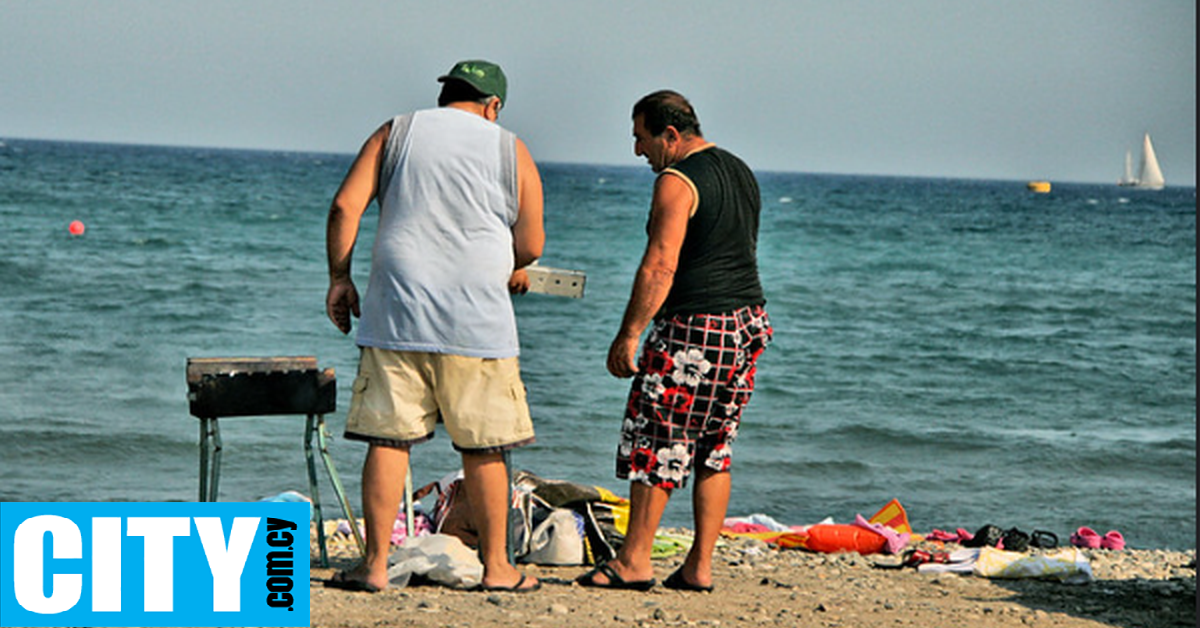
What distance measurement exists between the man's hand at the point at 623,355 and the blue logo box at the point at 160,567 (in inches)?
41.4

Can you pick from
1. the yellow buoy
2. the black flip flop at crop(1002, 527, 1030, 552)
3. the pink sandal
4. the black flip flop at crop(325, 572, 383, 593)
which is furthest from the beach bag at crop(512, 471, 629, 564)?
the yellow buoy

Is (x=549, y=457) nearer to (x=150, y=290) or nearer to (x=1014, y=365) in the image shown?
(x=1014, y=365)

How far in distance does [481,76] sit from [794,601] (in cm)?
198

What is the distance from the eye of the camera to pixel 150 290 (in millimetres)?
23000

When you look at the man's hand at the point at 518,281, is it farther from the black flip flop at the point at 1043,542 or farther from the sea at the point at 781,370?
the sea at the point at 781,370

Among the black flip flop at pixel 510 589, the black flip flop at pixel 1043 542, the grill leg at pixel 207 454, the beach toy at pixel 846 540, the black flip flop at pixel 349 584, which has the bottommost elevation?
the black flip flop at pixel 1043 542

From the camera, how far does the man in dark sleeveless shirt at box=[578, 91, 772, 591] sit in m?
5.25

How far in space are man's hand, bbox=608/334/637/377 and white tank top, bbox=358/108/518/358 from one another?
1.37 feet

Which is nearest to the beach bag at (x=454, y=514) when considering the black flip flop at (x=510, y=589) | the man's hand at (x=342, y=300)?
the black flip flop at (x=510, y=589)

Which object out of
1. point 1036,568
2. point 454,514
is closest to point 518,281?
point 454,514

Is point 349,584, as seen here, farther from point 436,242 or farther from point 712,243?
point 712,243

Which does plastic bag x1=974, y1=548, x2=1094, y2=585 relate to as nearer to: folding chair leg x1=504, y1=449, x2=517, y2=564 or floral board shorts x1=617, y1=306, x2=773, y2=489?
floral board shorts x1=617, y1=306, x2=773, y2=489

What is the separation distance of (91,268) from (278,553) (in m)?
22.1

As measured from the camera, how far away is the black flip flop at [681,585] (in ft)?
18.2
